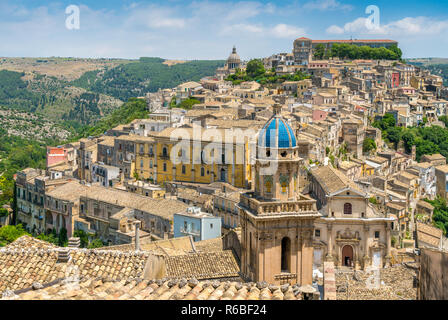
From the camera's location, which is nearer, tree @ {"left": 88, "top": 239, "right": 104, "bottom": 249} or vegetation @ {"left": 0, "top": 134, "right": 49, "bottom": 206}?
tree @ {"left": 88, "top": 239, "right": 104, "bottom": 249}

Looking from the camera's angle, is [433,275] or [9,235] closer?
[433,275]

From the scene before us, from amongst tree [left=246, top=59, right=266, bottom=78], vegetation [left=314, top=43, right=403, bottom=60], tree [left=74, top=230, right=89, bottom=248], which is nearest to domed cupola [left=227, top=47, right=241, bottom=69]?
tree [left=246, top=59, right=266, bottom=78]

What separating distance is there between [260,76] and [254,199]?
8084 centimetres

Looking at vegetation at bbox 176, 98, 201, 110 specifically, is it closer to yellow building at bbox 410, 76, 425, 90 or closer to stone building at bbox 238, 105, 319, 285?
yellow building at bbox 410, 76, 425, 90

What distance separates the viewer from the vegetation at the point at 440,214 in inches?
2227

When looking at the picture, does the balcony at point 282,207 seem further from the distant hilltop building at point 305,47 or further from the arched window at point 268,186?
the distant hilltop building at point 305,47

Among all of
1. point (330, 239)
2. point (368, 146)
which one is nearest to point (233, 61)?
point (368, 146)

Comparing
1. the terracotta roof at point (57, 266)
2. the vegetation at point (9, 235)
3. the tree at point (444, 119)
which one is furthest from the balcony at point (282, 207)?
the tree at point (444, 119)

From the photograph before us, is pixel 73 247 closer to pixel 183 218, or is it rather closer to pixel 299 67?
pixel 183 218

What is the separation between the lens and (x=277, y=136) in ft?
60.4

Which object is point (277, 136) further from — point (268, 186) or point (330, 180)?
point (330, 180)

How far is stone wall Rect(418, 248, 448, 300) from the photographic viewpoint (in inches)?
320

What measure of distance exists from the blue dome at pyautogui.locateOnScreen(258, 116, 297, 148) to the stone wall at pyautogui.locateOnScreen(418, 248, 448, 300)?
30.5 feet

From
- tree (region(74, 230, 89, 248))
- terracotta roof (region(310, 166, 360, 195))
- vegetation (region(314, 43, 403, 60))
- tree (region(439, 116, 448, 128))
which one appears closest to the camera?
terracotta roof (region(310, 166, 360, 195))
